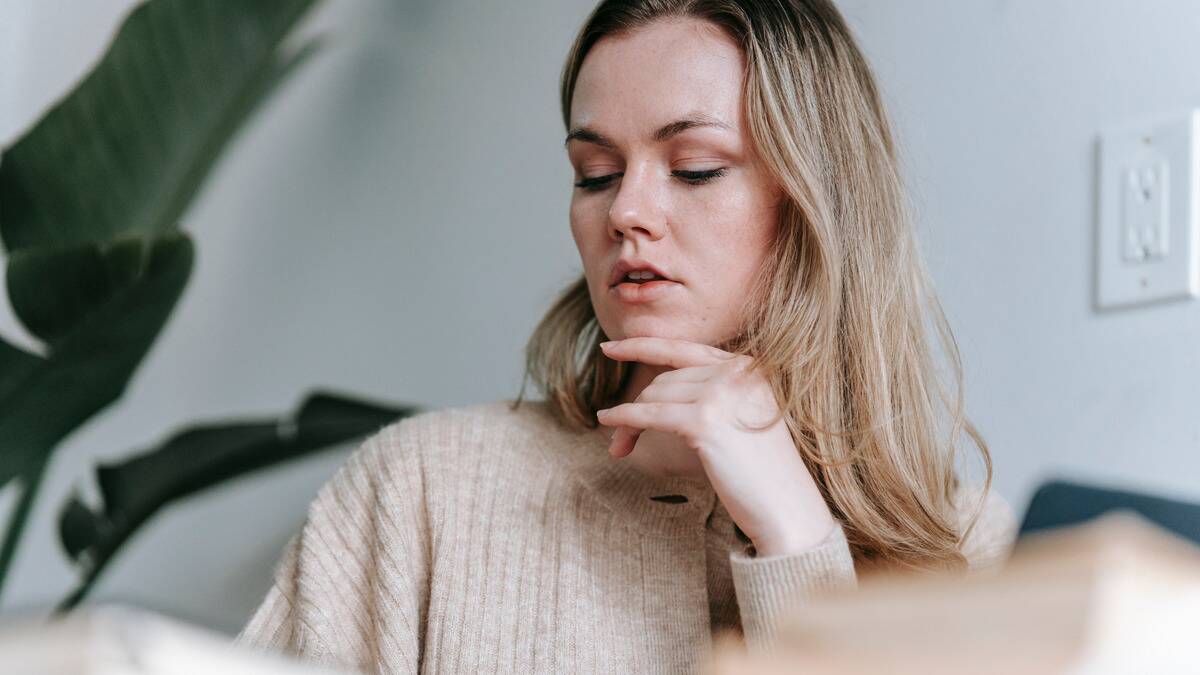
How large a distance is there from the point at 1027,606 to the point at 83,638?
23cm

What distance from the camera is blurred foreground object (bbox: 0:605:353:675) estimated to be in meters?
0.31

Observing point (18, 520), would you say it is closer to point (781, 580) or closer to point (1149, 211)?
point (781, 580)

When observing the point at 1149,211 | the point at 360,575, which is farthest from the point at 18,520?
the point at 1149,211

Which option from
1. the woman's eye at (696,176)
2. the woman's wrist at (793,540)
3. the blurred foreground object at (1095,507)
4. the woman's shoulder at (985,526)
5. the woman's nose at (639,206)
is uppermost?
the woman's eye at (696,176)

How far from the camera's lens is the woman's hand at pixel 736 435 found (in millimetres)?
1039

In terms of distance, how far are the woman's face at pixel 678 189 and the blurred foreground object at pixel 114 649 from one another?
2.72ft

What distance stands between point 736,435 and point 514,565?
247 mm

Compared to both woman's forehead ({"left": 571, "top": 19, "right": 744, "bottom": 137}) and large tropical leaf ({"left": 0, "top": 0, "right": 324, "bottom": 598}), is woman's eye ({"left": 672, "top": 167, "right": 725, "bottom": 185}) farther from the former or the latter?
large tropical leaf ({"left": 0, "top": 0, "right": 324, "bottom": 598})

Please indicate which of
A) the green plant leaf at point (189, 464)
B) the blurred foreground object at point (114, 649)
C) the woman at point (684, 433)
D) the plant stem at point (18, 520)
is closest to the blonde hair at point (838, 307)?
the woman at point (684, 433)

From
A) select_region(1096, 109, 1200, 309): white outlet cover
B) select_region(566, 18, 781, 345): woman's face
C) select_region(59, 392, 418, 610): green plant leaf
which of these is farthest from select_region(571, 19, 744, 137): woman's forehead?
select_region(59, 392, 418, 610): green plant leaf

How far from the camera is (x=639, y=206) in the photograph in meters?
1.13

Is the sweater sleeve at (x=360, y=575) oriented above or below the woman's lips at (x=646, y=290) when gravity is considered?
below

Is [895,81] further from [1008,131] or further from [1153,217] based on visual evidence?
[1153,217]

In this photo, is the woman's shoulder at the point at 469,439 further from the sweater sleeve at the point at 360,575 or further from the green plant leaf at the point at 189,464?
the green plant leaf at the point at 189,464
